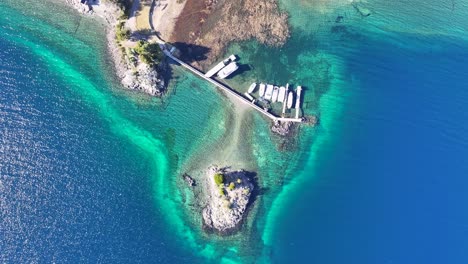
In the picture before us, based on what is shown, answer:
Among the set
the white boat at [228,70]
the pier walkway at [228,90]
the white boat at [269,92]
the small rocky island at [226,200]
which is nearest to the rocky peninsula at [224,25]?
the pier walkway at [228,90]

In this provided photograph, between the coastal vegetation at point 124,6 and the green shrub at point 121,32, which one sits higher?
the coastal vegetation at point 124,6

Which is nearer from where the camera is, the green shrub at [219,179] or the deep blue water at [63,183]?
→ the deep blue water at [63,183]

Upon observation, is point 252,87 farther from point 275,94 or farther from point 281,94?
point 281,94

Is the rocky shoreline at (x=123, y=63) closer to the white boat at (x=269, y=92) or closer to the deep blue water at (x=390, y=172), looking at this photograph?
the white boat at (x=269, y=92)

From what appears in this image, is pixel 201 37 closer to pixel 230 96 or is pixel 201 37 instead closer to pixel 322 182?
pixel 230 96

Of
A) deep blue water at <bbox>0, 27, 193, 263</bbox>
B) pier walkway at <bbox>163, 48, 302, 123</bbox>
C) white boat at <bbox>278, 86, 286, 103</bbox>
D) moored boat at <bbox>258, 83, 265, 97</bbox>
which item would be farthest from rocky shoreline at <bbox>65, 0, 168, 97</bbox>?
white boat at <bbox>278, 86, 286, 103</bbox>

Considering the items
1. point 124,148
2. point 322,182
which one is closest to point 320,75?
point 322,182
